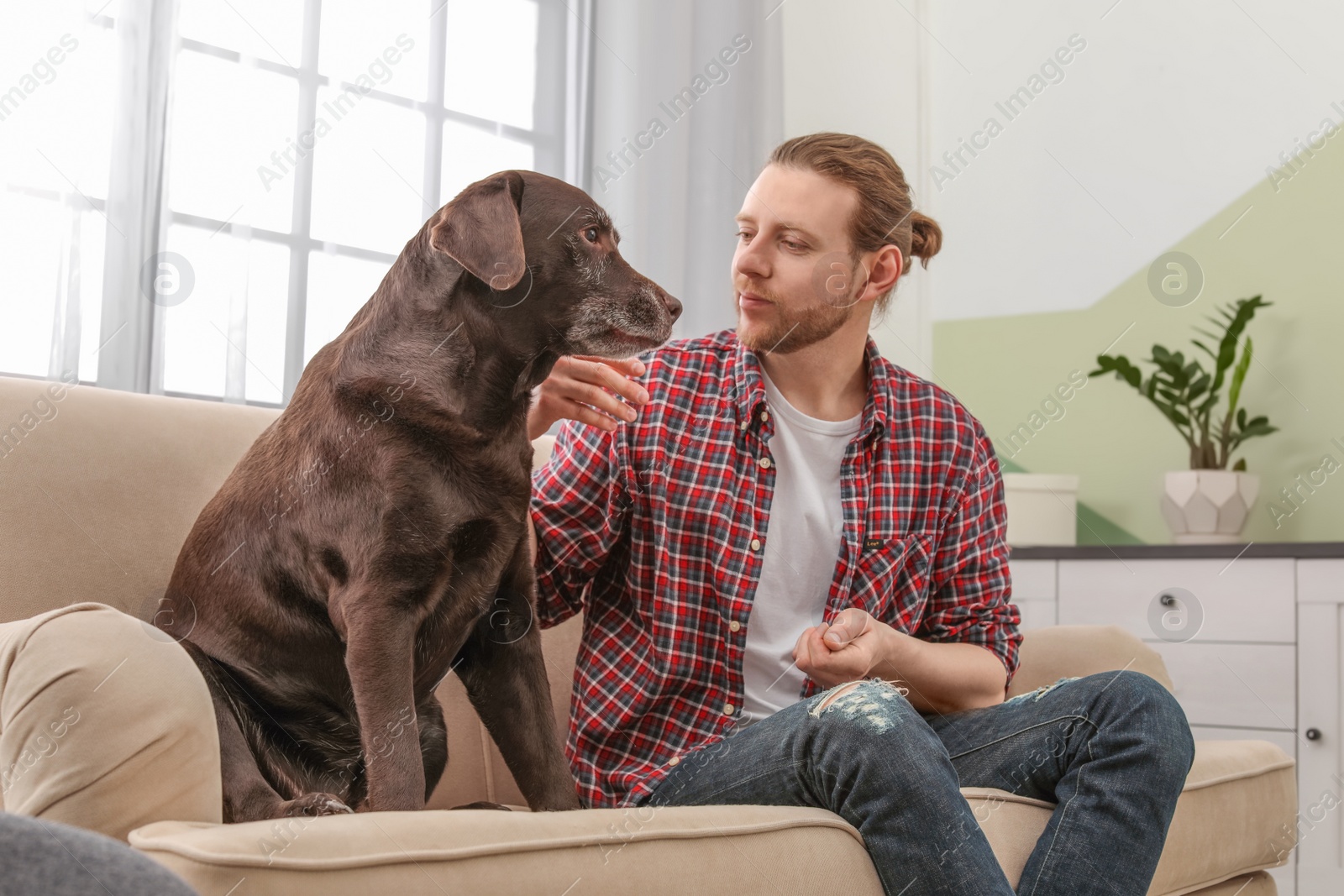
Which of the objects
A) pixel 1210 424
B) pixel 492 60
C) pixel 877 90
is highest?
pixel 877 90

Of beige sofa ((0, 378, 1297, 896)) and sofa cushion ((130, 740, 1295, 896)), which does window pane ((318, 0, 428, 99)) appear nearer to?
beige sofa ((0, 378, 1297, 896))

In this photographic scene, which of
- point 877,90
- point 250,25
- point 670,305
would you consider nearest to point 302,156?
point 250,25

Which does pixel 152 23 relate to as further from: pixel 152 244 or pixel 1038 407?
pixel 1038 407

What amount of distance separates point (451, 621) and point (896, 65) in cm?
306

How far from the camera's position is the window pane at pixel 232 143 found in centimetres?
227

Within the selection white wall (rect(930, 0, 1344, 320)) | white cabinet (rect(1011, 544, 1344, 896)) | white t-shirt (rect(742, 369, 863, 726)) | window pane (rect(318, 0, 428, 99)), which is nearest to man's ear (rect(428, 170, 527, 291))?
white t-shirt (rect(742, 369, 863, 726))

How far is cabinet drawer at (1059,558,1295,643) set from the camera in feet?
8.36

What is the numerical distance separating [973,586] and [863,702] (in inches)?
18.3

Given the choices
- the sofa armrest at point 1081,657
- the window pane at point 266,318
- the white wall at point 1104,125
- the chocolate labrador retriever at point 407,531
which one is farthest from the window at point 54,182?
the white wall at point 1104,125

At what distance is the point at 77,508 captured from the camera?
1.40 m

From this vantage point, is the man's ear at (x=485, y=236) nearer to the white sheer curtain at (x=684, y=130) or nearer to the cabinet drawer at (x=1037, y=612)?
the white sheer curtain at (x=684, y=130)

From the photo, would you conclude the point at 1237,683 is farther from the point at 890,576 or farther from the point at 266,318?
the point at 266,318

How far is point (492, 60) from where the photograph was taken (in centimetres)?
287

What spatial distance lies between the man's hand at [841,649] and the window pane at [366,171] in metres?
1.57
